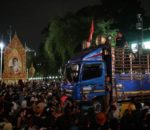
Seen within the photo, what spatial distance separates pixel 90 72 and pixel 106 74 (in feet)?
2.78

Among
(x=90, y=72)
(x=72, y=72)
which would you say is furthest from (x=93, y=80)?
(x=72, y=72)

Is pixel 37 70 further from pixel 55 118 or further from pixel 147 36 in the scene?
pixel 55 118

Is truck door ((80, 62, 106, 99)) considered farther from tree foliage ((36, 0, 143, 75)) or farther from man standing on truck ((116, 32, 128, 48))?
tree foliage ((36, 0, 143, 75))

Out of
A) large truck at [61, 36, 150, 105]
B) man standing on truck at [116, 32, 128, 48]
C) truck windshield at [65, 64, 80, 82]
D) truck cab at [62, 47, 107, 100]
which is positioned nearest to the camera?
large truck at [61, 36, 150, 105]

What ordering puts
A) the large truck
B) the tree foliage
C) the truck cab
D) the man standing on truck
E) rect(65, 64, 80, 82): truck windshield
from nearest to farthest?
the large truck
the truck cab
rect(65, 64, 80, 82): truck windshield
the man standing on truck
the tree foliage

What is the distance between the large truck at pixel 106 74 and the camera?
16859 millimetres

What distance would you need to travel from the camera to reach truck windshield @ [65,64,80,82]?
17312 mm

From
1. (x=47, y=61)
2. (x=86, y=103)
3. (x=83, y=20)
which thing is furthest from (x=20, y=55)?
(x=86, y=103)

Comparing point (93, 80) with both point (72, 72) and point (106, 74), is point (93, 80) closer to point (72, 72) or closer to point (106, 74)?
point (106, 74)

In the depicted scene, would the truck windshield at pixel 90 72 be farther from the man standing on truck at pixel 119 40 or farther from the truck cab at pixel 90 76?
the man standing on truck at pixel 119 40

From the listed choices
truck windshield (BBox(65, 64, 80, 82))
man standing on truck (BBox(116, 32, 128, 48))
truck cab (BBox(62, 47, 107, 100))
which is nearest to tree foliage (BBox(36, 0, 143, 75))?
man standing on truck (BBox(116, 32, 128, 48))

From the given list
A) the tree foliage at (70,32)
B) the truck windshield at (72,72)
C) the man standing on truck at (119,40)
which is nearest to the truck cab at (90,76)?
the truck windshield at (72,72)

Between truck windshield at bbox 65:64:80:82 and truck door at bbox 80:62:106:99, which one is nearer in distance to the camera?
truck door at bbox 80:62:106:99

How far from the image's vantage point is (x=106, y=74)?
17.1 m
